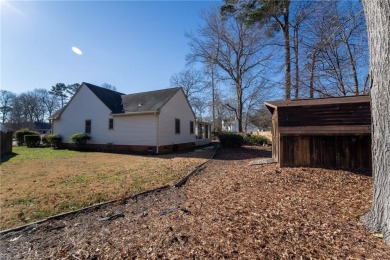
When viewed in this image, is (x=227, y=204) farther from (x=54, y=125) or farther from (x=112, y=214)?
(x=54, y=125)

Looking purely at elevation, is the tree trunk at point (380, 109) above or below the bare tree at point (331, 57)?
below

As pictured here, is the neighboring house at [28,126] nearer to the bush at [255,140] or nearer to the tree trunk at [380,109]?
the bush at [255,140]

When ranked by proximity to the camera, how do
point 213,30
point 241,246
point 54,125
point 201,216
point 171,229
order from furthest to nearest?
point 213,30
point 54,125
point 201,216
point 171,229
point 241,246

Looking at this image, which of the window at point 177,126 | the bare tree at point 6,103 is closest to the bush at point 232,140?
the window at point 177,126

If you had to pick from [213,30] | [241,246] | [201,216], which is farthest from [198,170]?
[213,30]

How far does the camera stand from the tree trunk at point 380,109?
291 centimetres

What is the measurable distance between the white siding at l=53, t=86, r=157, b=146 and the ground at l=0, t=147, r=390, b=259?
1065cm

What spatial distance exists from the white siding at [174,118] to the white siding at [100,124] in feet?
3.04

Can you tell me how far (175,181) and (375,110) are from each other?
5.31 metres

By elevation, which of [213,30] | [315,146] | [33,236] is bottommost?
Result: [33,236]

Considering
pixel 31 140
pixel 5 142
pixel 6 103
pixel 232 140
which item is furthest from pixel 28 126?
pixel 232 140

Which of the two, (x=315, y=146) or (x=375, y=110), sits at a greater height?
(x=375, y=110)

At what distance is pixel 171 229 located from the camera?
3439 millimetres

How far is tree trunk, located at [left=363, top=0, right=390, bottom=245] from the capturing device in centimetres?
291
